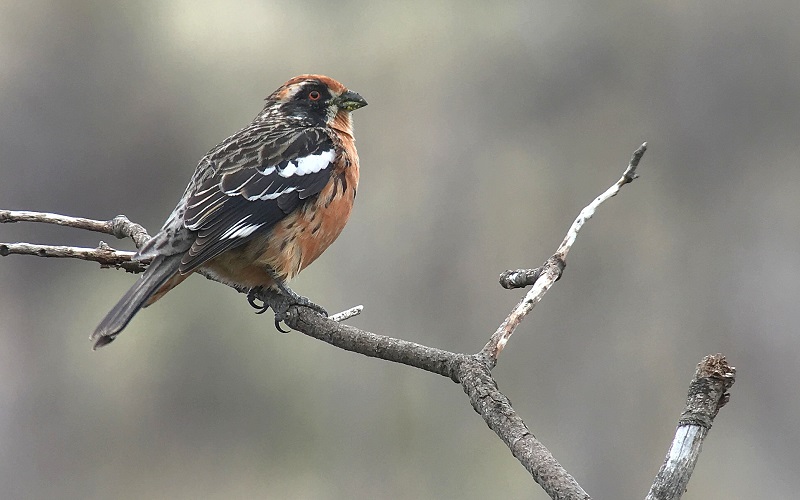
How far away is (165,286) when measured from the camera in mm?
4180

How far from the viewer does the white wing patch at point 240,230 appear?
432 cm

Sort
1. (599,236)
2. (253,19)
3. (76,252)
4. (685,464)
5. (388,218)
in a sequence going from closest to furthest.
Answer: (685,464) → (76,252) → (599,236) → (388,218) → (253,19)

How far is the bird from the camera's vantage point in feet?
13.8

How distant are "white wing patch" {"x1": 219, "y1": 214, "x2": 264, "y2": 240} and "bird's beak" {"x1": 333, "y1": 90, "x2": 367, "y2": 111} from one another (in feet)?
3.97

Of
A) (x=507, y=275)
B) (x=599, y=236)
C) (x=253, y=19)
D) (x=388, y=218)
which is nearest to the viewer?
(x=507, y=275)

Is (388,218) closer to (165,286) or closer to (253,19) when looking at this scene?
(253,19)

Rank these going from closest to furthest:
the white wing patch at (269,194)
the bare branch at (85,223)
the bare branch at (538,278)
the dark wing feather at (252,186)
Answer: the bare branch at (538,278) → the bare branch at (85,223) → the dark wing feather at (252,186) → the white wing patch at (269,194)

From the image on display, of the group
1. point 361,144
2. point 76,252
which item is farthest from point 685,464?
point 361,144

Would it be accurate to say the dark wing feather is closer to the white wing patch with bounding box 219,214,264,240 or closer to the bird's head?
the white wing patch with bounding box 219,214,264,240

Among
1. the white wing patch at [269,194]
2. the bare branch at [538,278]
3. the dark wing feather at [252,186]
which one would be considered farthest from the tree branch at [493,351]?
the white wing patch at [269,194]

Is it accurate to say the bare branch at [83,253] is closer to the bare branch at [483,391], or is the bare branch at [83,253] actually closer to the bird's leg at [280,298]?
the bird's leg at [280,298]

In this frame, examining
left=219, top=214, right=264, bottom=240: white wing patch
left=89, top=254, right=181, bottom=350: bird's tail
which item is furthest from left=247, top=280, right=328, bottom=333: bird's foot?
left=89, top=254, right=181, bottom=350: bird's tail

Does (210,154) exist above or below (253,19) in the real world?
below

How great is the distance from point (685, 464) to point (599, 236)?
10298 millimetres
